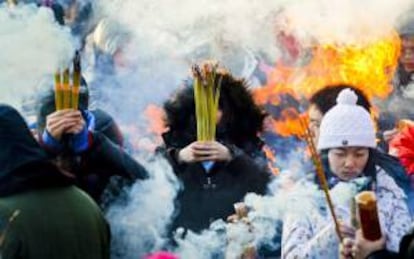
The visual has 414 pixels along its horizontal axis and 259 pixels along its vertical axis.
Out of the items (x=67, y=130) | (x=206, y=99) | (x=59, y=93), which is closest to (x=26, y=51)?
(x=59, y=93)

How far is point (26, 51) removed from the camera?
600cm

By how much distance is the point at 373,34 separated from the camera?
625 centimetres

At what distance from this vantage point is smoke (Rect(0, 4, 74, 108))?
19.6ft

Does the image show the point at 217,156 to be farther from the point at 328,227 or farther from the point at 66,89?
the point at 66,89

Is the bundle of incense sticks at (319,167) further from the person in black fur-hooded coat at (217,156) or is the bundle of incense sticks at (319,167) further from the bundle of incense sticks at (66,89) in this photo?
the bundle of incense sticks at (66,89)

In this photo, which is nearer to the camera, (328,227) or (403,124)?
(328,227)

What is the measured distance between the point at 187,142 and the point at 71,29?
0.93m

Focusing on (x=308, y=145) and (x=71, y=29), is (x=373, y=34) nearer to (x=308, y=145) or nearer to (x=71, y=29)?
(x=308, y=145)

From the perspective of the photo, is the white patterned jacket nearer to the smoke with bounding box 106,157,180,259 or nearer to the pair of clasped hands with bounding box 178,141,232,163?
the pair of clasped hands with bounding box 178,141,232,163

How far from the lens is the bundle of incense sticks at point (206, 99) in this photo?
6109 mm

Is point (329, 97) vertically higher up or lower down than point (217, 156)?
higher up

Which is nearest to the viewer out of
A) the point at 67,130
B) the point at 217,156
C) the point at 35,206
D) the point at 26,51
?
the point at 35,206

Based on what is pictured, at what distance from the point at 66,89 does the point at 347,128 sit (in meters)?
1.55

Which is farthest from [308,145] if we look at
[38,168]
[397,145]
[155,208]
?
[38,168]
